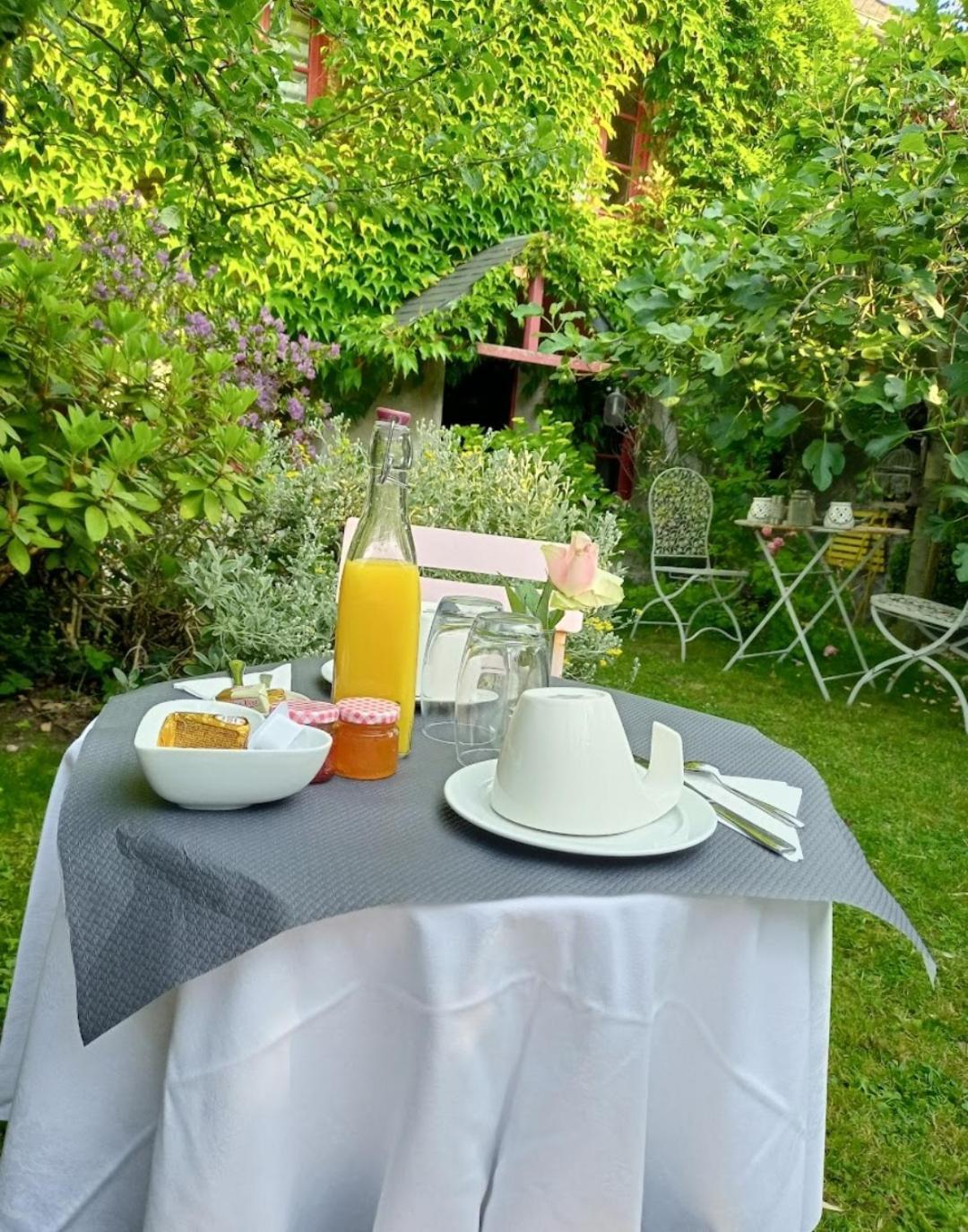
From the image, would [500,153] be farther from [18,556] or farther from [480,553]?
[18,556]

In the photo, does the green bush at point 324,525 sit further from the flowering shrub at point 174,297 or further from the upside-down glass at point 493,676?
the upside-down glass at point 493,676

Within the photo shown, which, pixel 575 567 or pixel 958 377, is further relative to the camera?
pixel 958 377

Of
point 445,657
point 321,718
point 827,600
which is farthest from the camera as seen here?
point 827,600

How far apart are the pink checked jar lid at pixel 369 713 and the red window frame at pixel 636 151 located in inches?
323

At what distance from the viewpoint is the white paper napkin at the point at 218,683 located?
3.97ft

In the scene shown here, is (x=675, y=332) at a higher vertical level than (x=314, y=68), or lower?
lower

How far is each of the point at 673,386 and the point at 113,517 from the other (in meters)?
2.94

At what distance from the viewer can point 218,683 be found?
126cm

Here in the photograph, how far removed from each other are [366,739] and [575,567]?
0.41m

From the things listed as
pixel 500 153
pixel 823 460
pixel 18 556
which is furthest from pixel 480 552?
pixel 823 460

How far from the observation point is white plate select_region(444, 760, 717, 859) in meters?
0.80

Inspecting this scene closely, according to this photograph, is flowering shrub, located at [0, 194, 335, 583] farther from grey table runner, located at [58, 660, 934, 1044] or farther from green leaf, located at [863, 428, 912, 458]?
green leaf, located at [863, 428, 912, 458]

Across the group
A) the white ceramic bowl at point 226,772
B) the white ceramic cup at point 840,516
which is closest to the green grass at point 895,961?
the white ceramic cup at point 840,516

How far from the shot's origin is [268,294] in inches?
234
